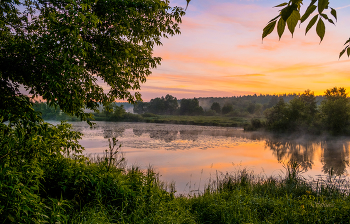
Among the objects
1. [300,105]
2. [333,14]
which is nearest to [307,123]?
[300,105]

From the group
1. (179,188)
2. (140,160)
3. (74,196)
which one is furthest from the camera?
(140,160)

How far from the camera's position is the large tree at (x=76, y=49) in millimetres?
4309

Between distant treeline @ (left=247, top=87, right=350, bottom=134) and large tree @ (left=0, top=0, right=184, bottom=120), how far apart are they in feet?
97.4

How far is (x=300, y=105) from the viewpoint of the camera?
31344mm

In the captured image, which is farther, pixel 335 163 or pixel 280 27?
pixel 335 163

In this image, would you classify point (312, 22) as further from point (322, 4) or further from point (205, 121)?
point (205, 121)

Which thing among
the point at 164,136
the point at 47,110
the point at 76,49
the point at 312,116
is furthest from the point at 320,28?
the point at 312,116

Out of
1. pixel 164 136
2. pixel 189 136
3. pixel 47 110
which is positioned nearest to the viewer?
pixel 164 136

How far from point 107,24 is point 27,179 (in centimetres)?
537

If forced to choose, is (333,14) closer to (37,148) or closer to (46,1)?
(37,148)

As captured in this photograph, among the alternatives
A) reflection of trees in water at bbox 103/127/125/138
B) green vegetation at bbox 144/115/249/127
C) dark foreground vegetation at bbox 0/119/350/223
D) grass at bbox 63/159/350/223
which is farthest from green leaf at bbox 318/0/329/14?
green vegetation at bbox 144/115/249/127

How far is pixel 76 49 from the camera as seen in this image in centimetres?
410

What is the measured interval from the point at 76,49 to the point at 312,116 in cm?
3803

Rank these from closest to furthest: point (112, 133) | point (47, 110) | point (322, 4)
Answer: point (322, 4) → point (112, 133) → point (47, 110)
